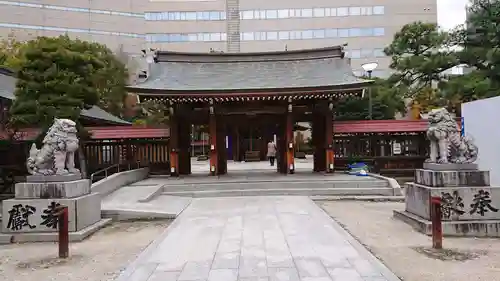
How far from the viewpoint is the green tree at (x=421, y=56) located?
2187 centimetres

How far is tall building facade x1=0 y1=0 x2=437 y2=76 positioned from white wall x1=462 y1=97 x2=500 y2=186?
130 ft

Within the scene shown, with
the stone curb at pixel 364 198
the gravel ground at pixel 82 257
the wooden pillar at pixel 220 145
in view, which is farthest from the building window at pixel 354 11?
the gravel ground at pixel 82 257

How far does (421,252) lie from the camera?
22.4 ft

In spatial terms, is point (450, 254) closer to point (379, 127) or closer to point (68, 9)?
point (379, 127)

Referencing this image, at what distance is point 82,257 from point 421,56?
2120cm

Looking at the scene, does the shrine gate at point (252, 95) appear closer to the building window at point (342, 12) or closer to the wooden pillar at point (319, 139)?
the wooden pillar at point (319, 139)

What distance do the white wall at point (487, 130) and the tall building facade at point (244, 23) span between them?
39.6 m

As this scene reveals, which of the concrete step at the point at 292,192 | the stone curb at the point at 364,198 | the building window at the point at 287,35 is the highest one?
the building window at the point at 287,35

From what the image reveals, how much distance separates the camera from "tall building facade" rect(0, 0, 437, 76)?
176 feet

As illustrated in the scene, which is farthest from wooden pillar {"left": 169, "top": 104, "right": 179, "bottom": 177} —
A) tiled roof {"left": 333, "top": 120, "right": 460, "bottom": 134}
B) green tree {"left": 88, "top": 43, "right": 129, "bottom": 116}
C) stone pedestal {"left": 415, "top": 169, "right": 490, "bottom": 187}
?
Answer: green tree {"left": 88, "top": 43, "right": 129, "bottom": 116}

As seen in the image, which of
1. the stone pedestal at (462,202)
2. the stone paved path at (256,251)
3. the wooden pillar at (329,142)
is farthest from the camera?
the wooden pillar at (329,142)

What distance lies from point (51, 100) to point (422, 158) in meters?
16.3

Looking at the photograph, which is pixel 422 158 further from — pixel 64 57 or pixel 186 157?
pixel 64 57

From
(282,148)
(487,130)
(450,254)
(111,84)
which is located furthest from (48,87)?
(111,84)
